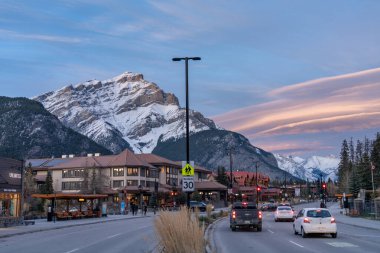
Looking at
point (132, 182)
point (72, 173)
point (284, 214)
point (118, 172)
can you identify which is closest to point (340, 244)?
point (284, 214)

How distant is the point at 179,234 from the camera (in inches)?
501

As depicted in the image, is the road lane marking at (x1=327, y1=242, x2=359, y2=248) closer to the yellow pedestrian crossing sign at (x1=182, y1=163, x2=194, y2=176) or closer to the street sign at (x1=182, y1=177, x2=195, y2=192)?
the street sign at (x1=182, y1=177, x2=195, y2=192)

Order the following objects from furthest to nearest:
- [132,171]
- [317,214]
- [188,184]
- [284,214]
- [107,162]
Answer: [107,162] → [132,171] → [284,214] → [317,214] → [188,184]

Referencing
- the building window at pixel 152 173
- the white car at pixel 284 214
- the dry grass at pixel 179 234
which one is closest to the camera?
the dry grass at pixel 179 234

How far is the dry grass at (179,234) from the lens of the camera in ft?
39.6

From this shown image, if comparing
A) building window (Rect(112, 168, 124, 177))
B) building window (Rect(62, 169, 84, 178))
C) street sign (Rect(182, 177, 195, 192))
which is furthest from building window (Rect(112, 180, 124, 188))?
street sign (Rect(182, 177, 195, 192))

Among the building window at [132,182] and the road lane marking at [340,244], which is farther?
the building window at [132,182]

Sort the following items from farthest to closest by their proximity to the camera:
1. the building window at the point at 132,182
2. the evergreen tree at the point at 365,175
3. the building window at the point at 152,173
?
the building window at the point at 152,173 < the building window at the point at 132,182 < the evergreen tree at the point at 365,175

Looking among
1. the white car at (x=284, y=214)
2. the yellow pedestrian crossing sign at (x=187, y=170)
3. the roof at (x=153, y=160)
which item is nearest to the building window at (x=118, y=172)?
the roof at (x=153, y=160)

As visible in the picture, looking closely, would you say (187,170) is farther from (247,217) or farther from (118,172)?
(118,172)

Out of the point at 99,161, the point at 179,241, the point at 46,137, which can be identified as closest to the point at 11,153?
the point at 46,137

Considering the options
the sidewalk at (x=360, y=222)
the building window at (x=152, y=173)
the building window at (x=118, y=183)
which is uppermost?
the building window at (x=152, y=173)

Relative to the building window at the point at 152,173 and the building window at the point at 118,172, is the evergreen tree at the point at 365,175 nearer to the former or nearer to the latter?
the building window at the point at 152,173

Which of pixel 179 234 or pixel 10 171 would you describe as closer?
pixel 179 234
